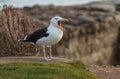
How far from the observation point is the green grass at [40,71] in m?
12.2

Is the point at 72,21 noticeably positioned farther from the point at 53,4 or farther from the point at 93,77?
the point at 93,77

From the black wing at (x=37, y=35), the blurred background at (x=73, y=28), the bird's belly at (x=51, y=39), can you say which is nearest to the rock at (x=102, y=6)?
the blurred background at (x=73, y=28)

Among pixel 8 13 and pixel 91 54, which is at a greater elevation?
pixel 8 13

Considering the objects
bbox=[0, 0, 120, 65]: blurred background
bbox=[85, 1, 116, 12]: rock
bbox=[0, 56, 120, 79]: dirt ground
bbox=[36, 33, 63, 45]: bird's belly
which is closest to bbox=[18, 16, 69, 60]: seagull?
bbox=[36, 33, 63, 45]: bird's belly

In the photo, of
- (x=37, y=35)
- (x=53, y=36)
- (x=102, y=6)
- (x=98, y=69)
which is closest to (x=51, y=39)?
(x=53, y=36)

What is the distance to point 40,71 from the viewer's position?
41.0 ft

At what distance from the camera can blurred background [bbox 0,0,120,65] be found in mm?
15219

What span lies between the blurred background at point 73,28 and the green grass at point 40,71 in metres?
1.87

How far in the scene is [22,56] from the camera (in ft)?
47.8

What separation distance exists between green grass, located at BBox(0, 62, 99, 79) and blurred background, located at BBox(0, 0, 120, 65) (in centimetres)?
187

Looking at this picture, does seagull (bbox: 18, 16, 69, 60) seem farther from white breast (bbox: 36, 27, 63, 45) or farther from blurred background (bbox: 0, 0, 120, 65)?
blurred background (bbox: 0, 0, 120, 65)

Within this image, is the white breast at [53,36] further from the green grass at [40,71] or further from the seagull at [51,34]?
the green grass at [40,71]

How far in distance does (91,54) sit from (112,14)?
4745 mm

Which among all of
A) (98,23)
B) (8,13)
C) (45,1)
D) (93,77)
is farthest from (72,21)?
(93,77)
